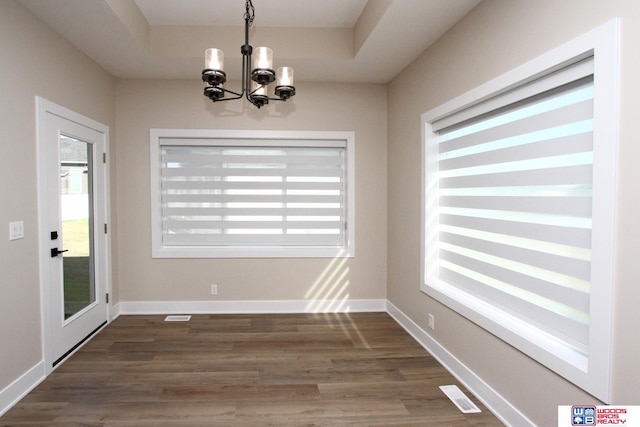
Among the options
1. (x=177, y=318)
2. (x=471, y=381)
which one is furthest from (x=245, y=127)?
(x=471, y=381)

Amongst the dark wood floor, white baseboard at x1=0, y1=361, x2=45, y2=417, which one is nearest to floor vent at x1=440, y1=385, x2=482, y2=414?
the dark wood floor

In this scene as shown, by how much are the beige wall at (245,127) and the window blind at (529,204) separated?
134 centimetres

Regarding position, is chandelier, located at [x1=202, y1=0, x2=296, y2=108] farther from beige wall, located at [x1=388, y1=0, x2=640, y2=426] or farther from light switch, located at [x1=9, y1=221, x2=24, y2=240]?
light switch, located at [x1=9, y1=221, x2=24, y2=240]

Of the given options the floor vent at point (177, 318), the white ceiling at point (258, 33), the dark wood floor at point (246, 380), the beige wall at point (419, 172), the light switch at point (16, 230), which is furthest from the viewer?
the floor vent at point (177, 318)

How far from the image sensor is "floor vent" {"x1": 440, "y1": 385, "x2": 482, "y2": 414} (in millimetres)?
2327

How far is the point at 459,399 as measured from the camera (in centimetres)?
244

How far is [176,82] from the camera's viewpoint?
4.04m

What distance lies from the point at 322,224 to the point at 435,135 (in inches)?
67.7

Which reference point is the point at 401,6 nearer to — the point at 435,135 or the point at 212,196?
the point at 435,135

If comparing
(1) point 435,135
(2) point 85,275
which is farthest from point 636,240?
(2) point 85,275

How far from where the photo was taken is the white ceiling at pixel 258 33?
272cm

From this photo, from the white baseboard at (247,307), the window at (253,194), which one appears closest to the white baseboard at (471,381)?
the white baseboard at (247,307)

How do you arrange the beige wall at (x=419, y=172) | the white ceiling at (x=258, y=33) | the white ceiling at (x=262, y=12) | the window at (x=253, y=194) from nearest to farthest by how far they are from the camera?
the beige wall at (x=419, y=172)
the white ceiling at (x=258, y=33)
the white ceiling at (x=262, y=12)
the window at (x=253, y=194)

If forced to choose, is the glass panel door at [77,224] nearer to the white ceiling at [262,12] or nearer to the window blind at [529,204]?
the white ceiling at [262,12]
